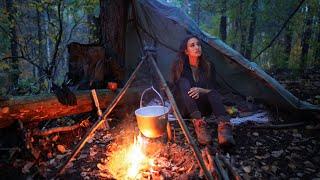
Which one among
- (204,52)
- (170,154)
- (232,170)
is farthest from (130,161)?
(204,52)

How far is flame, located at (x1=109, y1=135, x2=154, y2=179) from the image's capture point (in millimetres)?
3029

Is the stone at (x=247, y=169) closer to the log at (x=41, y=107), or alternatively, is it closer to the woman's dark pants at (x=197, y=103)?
the woman's dark pants at (x=197, y=103)

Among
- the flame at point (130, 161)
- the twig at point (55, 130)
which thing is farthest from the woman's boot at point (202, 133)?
the twig at point (55, 130)

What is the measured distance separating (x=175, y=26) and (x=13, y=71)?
6275 mm

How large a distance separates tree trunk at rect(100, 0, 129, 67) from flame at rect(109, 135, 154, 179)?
2161 mm

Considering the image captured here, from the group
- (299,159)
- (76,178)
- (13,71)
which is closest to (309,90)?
(299,159)

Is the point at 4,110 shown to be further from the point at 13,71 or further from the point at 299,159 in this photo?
the point at 13,71

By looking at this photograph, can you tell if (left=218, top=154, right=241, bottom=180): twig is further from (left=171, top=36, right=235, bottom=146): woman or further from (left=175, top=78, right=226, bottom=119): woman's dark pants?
(left=175, top=78, right=226, bottom=119): woman's dark pants

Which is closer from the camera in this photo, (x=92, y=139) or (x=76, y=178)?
(x=76, y=178)

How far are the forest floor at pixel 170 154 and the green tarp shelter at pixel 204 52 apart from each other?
704mm

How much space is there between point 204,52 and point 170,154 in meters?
2.54

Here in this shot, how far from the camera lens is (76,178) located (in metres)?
2.97

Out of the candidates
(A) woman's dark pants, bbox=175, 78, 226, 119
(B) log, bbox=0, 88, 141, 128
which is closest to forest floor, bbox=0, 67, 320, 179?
(B) log, bbox=0, 88, 141, 128

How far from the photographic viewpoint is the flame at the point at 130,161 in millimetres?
3029
